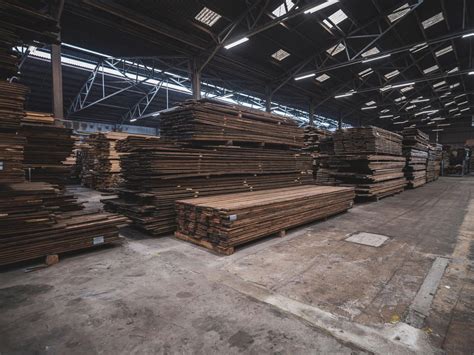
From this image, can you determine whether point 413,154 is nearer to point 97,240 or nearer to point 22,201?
point 97,240

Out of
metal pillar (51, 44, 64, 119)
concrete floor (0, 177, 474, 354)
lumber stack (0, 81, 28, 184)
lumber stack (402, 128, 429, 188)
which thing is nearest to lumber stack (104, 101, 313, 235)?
concrete floor (0, 177, 474, 354)

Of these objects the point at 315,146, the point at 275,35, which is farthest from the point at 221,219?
the point at 275,35

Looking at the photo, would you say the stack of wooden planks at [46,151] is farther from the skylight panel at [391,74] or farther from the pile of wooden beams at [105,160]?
the skylight panel at [391,74]

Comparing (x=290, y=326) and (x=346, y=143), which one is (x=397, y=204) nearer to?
(x=346, y=143)

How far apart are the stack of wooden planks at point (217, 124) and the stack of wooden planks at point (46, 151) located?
2.08 metres

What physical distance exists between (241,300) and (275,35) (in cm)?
1108

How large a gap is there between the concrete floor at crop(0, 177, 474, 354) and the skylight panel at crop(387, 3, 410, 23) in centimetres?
940

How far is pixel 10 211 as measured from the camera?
3.41 m

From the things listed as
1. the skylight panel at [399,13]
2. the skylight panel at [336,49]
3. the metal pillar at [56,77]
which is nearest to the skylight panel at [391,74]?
the skylight panel at [336,49]

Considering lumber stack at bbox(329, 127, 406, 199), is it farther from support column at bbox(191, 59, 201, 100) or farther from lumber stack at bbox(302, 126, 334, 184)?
support column at bbox(191, 59, 201, 100)

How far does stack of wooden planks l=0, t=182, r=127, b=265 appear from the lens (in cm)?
340

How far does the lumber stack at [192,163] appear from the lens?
514cm

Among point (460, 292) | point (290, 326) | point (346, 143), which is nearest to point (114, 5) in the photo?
point (346, 143)

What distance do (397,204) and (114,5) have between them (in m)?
11.0
